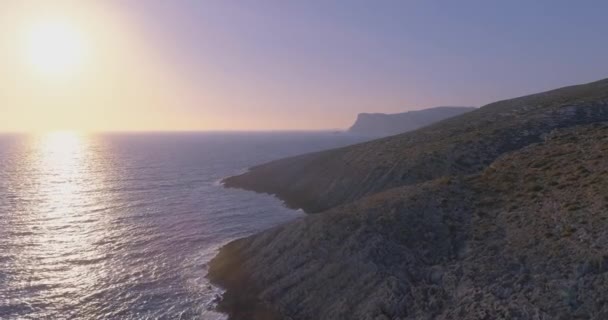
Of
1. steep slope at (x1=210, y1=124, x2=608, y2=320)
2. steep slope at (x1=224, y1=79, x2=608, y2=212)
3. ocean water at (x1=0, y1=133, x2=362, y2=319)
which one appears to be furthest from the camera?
steep slope at (x1=224, y1=79, x2=608, y2=212)

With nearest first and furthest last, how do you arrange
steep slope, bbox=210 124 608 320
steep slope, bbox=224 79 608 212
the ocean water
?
steep slope, bbox=210 124 608 320, the ocean water, steep slope, bbox=224 79 608 212

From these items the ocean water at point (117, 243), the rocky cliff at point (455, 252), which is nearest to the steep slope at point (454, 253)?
Answer: the rocky cliff at point (455, 252)

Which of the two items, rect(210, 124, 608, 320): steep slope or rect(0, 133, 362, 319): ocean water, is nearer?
rect(210, 124, 608, 320): steep slope

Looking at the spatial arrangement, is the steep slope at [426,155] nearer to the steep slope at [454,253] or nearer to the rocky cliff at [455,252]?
the rocky cliff at [455,252]

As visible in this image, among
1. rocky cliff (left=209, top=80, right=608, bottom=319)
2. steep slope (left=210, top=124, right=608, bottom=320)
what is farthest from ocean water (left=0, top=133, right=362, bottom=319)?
steep slope (left=210, top=124, right=608, bottom=320)

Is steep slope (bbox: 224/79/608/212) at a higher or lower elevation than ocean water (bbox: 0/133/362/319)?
higher

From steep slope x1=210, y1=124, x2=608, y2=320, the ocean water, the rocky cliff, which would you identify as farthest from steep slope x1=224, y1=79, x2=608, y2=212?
steep slope x1=210, y1=124, x2=608, y2=320

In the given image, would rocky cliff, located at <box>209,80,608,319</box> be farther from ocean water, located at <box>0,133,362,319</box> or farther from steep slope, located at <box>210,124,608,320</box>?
ocean water, located at <box>0,133,362,319</box>

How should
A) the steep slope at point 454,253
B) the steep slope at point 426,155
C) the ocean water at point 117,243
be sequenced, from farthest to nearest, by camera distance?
the steep slope at point 426,155, the ocean water at point 117,243, the steep slope at point 454,253
